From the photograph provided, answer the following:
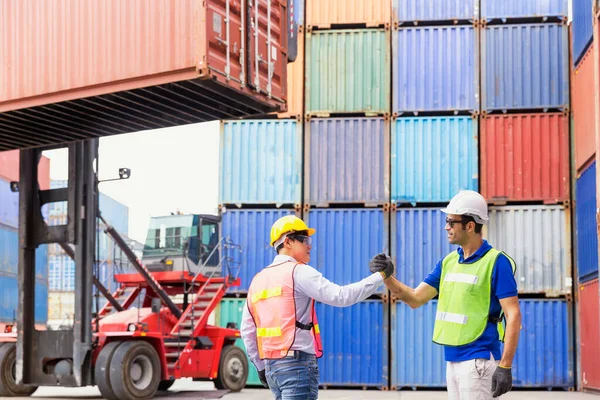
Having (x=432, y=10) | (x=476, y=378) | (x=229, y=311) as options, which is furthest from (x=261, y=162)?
(x=476, y=378)

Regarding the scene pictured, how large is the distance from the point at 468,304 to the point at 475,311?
0.05 meters

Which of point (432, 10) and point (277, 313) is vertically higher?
point (432, 10)

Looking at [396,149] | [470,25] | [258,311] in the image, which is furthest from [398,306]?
[258,311]

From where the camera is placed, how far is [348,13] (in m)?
19.8

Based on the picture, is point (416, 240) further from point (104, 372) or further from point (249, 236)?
point (104, 372)

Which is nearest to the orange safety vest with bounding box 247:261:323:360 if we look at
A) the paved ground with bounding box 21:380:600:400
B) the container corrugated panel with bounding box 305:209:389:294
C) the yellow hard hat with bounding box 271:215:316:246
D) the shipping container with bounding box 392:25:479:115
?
the yellow hard hat with bounding box 271:215:316:246

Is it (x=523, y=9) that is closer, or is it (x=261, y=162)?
(x=523, y=9)

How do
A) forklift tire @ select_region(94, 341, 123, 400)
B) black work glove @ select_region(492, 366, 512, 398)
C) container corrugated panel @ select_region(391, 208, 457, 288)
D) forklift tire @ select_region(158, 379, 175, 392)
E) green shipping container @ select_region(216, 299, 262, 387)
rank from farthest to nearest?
green shipping container @ select_region(216, 299, 262, 387)
container corrugated panel @ select_region(391, 208, 457, 288)
forklift tire @ select_region(158, 379, 175, 392)
forklift tire @ select_region(94, 341, 123, 400)
black work glove @ select_region(492, 366, 512, 398)

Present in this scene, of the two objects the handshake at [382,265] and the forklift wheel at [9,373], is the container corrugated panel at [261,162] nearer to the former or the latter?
the forklift wheel at [9,373]

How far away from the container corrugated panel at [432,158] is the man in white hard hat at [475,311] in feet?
45.5

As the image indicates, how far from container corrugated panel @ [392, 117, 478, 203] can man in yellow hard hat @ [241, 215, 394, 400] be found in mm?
13906

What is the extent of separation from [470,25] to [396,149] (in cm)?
317

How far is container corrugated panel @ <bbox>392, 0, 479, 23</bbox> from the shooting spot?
63.5 ft

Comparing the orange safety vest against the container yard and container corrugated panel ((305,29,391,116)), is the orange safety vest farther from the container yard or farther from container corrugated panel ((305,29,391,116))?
container corrugated panel ((305,29,391,116))
